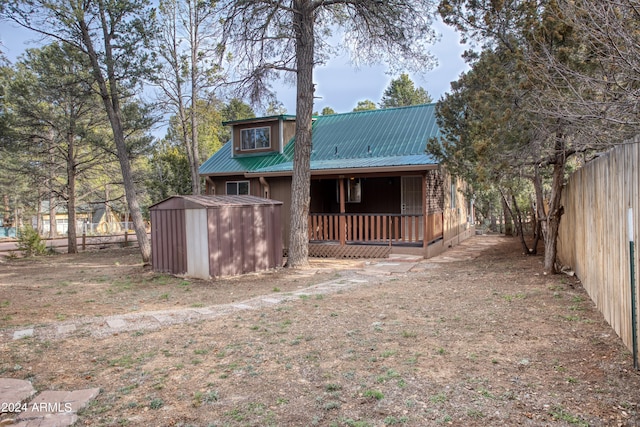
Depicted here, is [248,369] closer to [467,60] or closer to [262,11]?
[467,60]

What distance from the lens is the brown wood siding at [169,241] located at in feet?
32.2

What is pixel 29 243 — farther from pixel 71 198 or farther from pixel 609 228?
pixel 609 228

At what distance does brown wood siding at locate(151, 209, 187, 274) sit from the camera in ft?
32.2

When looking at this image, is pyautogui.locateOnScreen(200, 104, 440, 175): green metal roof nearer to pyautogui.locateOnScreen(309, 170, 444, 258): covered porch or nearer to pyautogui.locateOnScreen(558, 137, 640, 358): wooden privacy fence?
pyautogui.locateOnScreen(309, 170, 444, 258): covered porch

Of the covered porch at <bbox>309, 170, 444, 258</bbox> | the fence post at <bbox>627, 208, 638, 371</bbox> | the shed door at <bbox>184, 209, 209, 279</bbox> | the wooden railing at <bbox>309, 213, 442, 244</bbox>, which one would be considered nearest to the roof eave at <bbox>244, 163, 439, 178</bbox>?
the covered porch at <bbox>309, 170, 444, 258</bbox>

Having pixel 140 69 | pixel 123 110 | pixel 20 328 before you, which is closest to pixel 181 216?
pixel 20 328

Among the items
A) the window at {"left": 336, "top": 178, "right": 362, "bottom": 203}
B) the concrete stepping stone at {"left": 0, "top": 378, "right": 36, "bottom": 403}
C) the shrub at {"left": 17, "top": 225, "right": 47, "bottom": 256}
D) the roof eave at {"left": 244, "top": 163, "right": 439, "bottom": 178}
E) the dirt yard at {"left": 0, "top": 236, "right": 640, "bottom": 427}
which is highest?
the roof eave at {"left": 244, "top": 163, "right": 439, "bottom": 178}

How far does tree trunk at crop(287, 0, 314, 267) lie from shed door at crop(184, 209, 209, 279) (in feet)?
8.01

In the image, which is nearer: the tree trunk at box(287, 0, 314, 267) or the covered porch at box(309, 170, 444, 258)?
the tree trunk at box(287, 0, 314, 267)

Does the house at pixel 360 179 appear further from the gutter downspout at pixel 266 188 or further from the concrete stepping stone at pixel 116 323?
the concrete stepping stone at pixel 116 323

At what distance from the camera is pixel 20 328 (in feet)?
17.7

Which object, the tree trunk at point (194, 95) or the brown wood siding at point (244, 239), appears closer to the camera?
the brown wood siding at point (244, 239)

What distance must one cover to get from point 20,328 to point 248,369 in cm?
353

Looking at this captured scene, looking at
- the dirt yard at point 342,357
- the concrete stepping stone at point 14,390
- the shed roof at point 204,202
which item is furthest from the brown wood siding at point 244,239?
the concrete stepping stone at point 14,390
